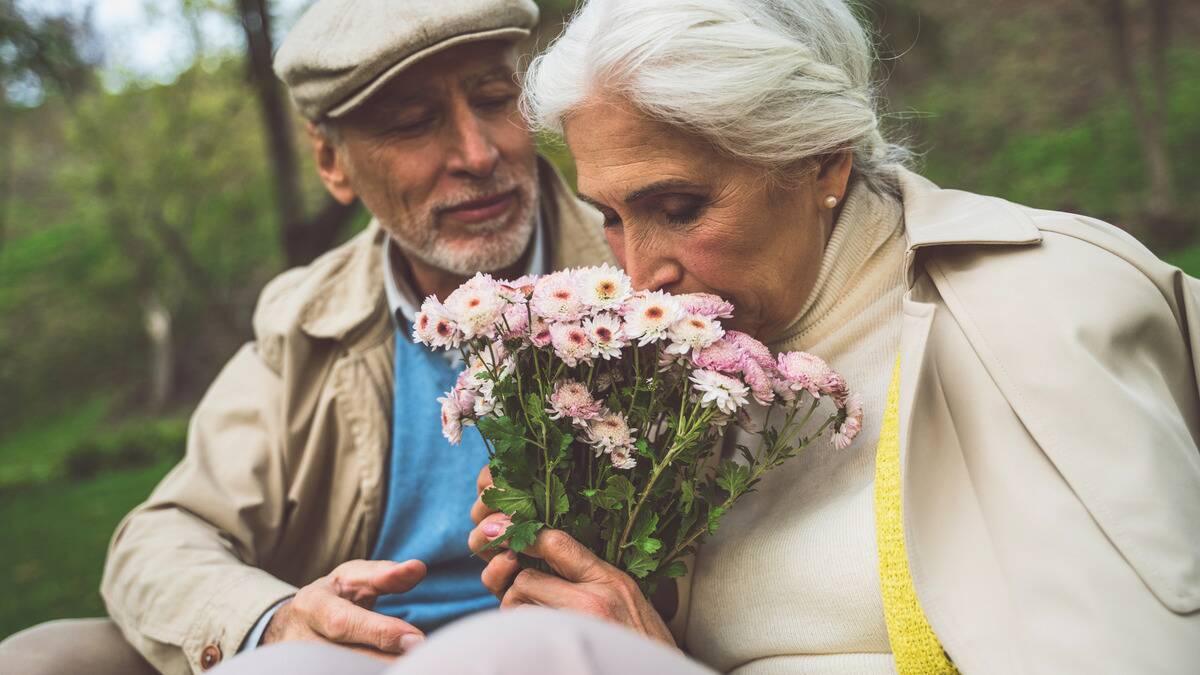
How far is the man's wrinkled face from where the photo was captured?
2949 mm

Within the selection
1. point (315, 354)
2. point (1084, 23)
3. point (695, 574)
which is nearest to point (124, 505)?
point (315, 354)

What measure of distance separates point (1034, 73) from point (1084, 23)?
5.02 ft

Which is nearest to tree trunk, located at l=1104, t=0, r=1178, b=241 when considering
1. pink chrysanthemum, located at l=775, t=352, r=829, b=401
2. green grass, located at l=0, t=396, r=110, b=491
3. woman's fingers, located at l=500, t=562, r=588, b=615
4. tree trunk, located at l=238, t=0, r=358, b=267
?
tree trunk, located at l=238, t=0, r=358, b=267

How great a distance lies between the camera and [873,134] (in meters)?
2.30

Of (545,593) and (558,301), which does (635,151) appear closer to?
(558,301)

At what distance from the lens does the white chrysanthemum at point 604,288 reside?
1778mm

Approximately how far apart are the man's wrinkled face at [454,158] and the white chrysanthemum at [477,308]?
46.5 inches

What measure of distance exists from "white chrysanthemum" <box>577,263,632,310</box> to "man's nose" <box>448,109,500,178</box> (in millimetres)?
1196

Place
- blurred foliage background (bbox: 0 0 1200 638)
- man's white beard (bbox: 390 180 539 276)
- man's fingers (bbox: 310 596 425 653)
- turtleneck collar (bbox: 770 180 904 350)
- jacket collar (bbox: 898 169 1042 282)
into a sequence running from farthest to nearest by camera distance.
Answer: blurred foliage background (bbox: 0 0 1200 638) < man's white beard (bbox: 390 180 539 276) < turtleneck collar (bbox: 770 180 904 350) < man's fingers (bbox: 310 596 425 653) < jacket collar (bbox: 898 169 1042 282)

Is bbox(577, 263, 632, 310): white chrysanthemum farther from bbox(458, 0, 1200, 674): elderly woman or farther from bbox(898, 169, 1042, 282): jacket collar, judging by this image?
bbox(898, 169, 1042, 282): jacket collar

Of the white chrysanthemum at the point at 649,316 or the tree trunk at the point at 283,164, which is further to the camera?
the tree trunk at the point at 283,164

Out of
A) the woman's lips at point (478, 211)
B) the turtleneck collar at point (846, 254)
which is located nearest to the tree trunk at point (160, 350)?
the woman's lips at point (478, 211)

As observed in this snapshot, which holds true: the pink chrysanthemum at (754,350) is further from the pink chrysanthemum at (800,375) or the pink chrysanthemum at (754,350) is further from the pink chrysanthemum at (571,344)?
the pink chrysanthemum at (571,344)

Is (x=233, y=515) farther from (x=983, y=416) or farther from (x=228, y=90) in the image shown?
(x=228, y=90)
